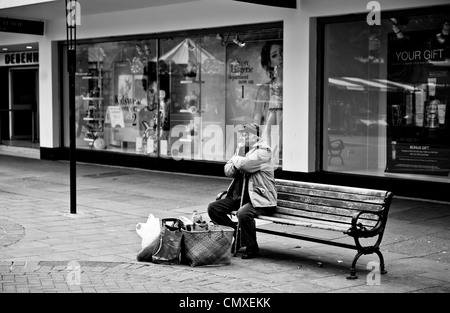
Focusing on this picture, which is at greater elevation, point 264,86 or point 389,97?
point 264,86

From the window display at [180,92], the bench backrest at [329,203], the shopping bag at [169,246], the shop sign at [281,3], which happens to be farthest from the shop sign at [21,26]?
the shopping bag at [169,246]

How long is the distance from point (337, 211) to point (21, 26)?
42.9 feet

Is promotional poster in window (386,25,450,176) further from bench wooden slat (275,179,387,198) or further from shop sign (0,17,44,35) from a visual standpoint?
shop sign (0,17,44,35)

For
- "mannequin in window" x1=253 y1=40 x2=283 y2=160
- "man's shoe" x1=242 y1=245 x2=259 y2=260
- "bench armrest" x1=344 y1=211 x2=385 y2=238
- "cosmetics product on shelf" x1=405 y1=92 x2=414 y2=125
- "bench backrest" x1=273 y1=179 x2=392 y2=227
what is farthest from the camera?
"mannequin in window" x1=253 y1=40 x2=283 y2=160

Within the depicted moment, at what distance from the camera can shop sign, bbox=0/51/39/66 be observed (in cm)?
2280

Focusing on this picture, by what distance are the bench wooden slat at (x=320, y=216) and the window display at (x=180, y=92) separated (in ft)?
A: 20.6

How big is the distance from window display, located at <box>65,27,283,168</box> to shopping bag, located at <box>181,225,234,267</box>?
7.09m

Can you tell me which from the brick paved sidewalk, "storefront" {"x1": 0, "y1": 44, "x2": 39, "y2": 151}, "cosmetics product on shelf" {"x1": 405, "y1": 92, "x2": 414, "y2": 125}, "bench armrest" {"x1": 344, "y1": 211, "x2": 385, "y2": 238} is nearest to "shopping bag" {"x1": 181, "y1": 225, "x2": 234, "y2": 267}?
the brick paved sidewalk

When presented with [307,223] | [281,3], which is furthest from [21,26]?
[307,223]

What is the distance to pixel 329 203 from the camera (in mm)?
8227

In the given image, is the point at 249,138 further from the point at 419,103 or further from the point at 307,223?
the point at 419,103

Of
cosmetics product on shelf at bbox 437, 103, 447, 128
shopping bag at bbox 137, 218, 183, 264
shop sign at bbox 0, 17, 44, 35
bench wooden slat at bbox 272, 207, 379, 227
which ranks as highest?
shop sign at bbox 0, 17, 44, 35

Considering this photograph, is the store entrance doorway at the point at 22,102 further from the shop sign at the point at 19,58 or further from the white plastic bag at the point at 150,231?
the white plastic bag at the point at 150,231

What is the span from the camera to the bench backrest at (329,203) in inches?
305
